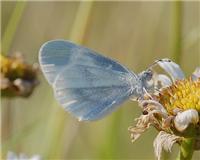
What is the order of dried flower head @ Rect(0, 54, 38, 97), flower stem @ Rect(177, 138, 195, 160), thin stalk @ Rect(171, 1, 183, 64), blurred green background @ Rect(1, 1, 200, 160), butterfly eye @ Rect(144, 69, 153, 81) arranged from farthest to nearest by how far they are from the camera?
dried flower head @ Rect(0, 54, 38, 97) → blurred green background @ Rect(1, 1, 200, 160) → thin stalk @ Rect(171, 1, 183, 64) → butterfly eye @ Rect(144, 69, 153, 81) → flower stem @ Rect(177, 138, 195, 160)

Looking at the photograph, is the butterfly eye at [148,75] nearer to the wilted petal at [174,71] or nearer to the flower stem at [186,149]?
the wilted petal at [174,71]

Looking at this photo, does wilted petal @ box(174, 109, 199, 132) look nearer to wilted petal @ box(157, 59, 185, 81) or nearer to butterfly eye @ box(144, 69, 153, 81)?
butterfly eye @ box(144, 69, 153, 81)

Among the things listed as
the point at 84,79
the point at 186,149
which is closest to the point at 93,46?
the point at 84,79

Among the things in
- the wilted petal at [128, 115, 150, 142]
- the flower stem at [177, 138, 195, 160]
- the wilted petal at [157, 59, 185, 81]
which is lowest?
the flower stem at [177, 138, 195, 160]

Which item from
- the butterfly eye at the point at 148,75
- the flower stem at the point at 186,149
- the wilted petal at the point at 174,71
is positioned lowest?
the flower stem at the point at 186,149

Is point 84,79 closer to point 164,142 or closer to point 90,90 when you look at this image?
point 90,90

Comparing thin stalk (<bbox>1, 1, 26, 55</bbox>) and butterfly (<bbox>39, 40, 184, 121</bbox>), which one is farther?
thin stalk (<bbox>1, 1, 26, 55</bbox>)

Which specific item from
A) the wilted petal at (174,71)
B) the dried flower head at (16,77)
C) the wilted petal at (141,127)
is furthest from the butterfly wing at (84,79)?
the dried flower head at (16,77)

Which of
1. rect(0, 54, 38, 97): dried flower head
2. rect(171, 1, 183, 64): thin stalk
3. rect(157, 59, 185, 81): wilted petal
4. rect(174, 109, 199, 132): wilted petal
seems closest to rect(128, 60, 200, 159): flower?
rect(174, 109, 199, 132): wilted petal
